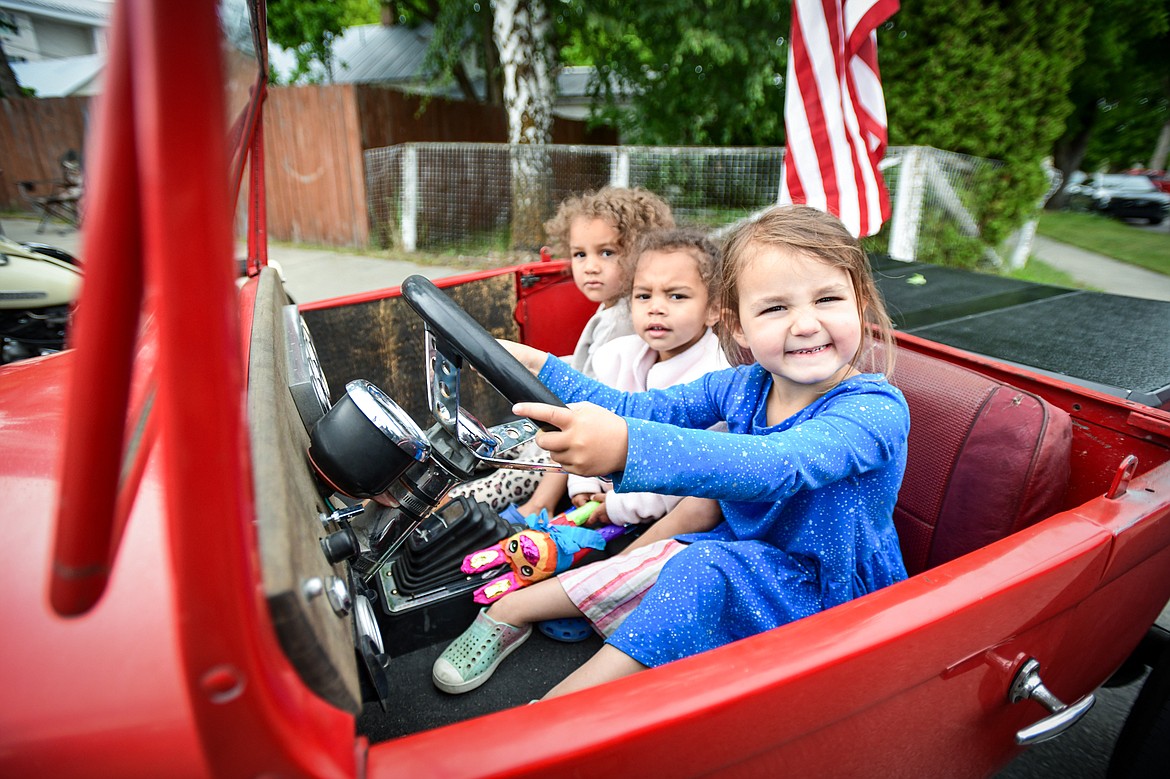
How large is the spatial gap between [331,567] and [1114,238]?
53.6ft

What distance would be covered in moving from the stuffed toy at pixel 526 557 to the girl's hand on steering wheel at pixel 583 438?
657mm

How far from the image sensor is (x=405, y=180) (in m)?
7.74

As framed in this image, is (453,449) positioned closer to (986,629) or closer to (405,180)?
(986,629)

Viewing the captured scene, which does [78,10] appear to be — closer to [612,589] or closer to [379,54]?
[612,589]

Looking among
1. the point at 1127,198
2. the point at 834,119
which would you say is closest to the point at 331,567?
the point at 834,119

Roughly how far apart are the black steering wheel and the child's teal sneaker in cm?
70

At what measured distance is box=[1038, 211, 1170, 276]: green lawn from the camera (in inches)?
385

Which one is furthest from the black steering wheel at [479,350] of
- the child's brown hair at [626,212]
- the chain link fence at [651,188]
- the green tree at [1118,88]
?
the green tree at [1118,88]

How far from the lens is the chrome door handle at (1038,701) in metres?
0.95

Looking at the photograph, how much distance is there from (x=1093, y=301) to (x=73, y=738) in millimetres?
2443

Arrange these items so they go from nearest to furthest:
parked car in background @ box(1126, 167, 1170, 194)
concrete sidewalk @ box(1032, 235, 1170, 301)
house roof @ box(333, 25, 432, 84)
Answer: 1. concrete sidewalk @ box(1032, 235, 1170, 301)
2. house roof @ box(333, 25, 432, 84)
3. parked car in background @ box(1126, 167, 1170, 194)

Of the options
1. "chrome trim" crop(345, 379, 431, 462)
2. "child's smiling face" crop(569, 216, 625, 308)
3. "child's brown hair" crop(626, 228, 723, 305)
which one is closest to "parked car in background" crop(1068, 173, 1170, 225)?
"child's smiling face" crop(569, 216, 625, 308)

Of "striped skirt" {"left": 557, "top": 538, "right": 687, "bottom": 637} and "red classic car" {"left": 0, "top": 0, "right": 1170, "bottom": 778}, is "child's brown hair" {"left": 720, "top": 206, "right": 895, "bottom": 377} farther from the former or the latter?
"striped skirt" {"left": 557, "top": 538, "right": 687, "bottom": 637}

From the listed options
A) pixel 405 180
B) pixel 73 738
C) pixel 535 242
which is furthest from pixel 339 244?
pixel 73 738
